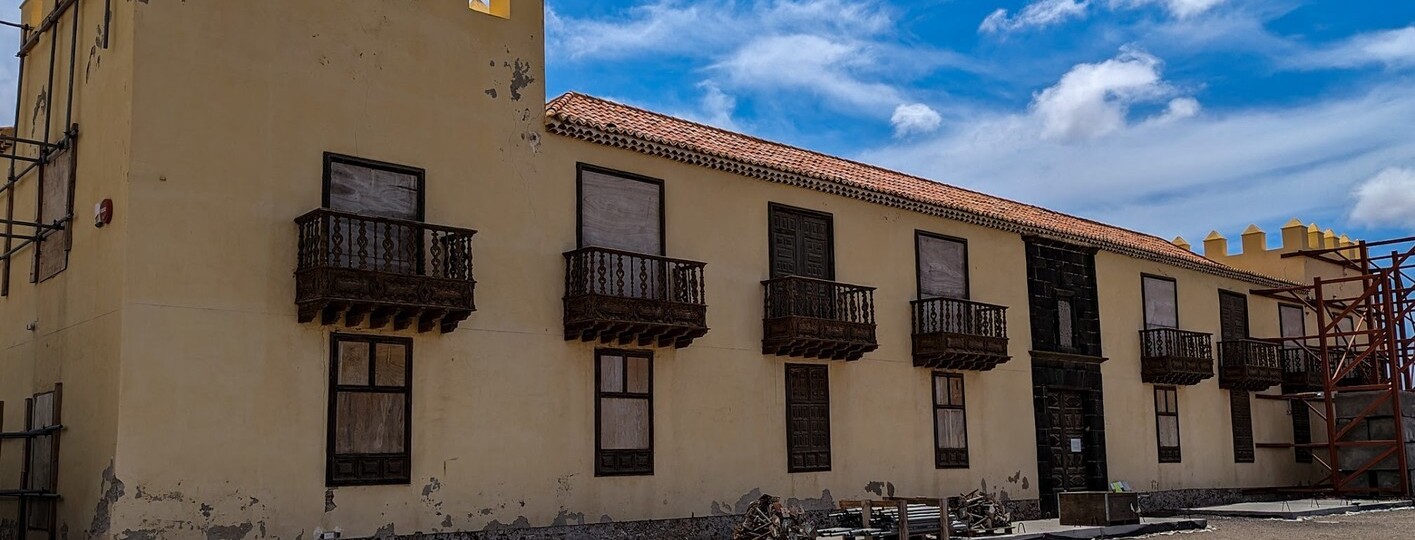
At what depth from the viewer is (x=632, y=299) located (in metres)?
15.8

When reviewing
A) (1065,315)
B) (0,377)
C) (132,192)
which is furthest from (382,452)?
(1065,315)

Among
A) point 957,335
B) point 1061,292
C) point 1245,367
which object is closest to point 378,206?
point 957,335

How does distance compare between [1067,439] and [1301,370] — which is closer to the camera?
[1067,439]

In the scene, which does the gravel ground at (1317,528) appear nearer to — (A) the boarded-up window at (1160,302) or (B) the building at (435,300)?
(B) the building at (435,300)

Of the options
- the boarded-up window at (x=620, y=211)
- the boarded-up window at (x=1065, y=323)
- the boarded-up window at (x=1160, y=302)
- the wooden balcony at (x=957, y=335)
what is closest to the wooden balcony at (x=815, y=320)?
the wooden balcony at (x=957, y=335)

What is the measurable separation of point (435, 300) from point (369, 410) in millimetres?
1407

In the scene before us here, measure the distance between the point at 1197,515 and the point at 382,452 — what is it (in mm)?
15864

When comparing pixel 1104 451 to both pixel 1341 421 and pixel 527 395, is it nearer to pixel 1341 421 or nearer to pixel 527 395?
pixel 1341 421

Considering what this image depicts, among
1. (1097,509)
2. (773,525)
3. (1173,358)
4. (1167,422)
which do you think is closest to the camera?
(773,525)

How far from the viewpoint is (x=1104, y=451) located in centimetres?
2389

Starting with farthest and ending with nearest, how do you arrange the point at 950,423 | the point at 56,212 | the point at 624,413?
the point at 950,423 → the point at 624,413 → the point at 56,212

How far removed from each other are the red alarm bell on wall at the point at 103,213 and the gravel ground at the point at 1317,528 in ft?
48.4

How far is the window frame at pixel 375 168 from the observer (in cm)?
1399

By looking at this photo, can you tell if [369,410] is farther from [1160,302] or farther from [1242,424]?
[1242,424]
